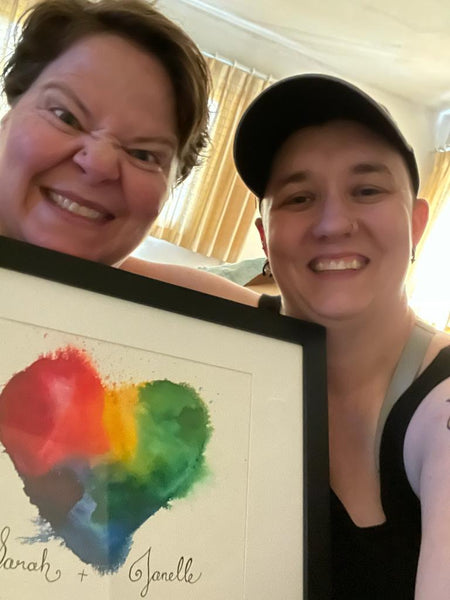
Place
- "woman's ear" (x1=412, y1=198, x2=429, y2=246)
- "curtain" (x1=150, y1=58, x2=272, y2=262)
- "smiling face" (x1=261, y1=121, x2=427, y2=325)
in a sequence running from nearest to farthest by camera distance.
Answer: "smiling face" (x1=261, y1=121, x2=427, y2=325) → "woman's ear" (x1=412, y1=198, x2=429, y2=246) → "curtain" (x1=150, y1=58, x2=272, y2=262)

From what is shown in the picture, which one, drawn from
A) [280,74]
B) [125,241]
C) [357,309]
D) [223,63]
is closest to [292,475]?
[357,309]

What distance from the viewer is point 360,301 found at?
0.66 metres

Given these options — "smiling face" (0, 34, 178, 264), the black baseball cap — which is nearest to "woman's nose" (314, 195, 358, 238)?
the black baseball cap

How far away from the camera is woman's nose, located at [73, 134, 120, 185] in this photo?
2.14 feet

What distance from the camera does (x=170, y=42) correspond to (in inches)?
30.3

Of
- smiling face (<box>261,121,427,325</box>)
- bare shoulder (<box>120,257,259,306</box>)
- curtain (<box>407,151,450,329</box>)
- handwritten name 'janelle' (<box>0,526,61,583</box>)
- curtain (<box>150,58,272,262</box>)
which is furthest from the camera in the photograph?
curtain (<box>407,151,450,329</box>)

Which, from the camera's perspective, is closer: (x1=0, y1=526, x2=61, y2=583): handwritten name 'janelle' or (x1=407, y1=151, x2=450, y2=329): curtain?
(x1=0, y1=526, x2=61, y2=583): handwritten name 'janelle'

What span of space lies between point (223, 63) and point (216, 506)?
2541mm

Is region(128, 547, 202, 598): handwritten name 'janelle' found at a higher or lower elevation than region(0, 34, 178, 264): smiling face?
lower

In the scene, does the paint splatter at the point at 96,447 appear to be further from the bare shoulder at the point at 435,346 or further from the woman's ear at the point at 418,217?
the woman's ear at the point at 418,217

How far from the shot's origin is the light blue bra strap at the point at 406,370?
655mm

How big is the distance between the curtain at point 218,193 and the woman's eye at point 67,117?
1916mm

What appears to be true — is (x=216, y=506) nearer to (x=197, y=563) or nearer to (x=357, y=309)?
(x=197, y=563)

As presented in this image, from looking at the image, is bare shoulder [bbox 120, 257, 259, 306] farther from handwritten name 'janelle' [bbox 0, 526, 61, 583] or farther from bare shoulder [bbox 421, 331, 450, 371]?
handwritten name 'janelle' [bbox 0, 526, 61, 583]
